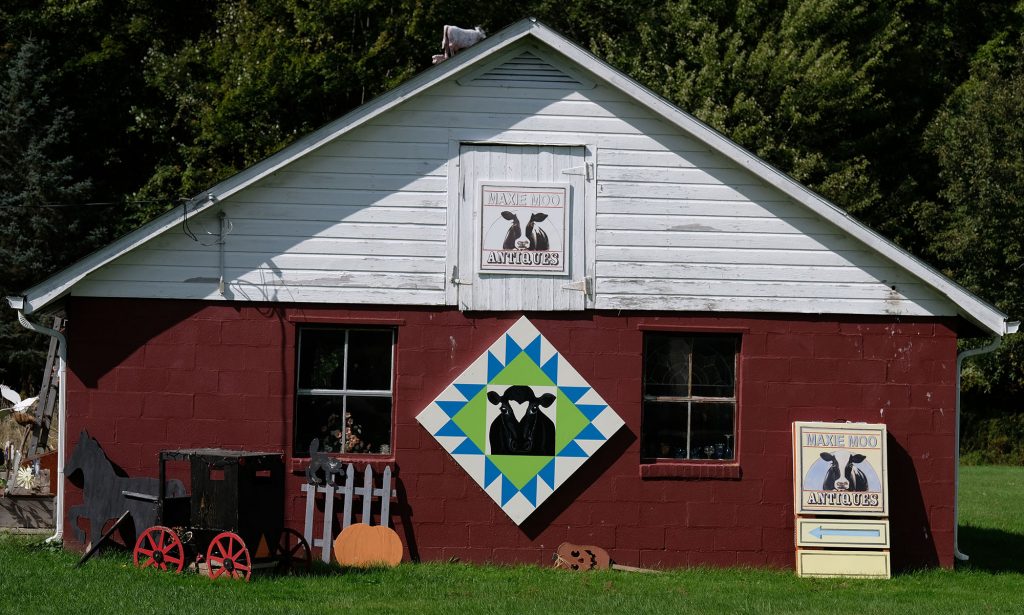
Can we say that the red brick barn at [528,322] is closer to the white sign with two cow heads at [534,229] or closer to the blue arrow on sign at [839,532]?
the white sign with two cow heads at [534,229]

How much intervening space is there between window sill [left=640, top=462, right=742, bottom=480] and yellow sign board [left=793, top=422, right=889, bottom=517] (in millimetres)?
700

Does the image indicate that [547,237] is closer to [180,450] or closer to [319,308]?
[319,308]

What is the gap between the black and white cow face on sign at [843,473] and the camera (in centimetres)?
1322

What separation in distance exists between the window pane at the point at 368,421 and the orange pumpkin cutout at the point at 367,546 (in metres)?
0.92

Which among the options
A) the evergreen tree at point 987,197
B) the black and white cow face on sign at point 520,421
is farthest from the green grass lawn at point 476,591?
the evergreen tree at point 987,197

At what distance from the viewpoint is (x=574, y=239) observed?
13.4m

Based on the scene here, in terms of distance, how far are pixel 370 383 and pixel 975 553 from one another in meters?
7.72

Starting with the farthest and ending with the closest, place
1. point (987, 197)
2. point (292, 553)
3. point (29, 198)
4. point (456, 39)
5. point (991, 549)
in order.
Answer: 1. point (987, 197)
2. point (29, 198)
3. point (991, 549)
4. point (456, 39)
5. point (292, 553)

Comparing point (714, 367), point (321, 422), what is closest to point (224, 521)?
point (321, 422)

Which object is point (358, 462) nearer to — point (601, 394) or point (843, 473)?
point (601, 394)

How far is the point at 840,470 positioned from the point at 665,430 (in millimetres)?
1840

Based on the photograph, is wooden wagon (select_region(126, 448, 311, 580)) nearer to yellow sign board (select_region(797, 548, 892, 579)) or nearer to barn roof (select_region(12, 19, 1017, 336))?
barn roof (select_region(12, 19, 1017, 336))

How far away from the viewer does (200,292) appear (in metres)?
13.1

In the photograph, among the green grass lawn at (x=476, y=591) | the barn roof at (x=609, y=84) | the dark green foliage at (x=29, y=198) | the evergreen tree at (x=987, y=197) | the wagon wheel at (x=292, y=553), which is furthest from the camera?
the evergreen tree at (x=987, y=197)
